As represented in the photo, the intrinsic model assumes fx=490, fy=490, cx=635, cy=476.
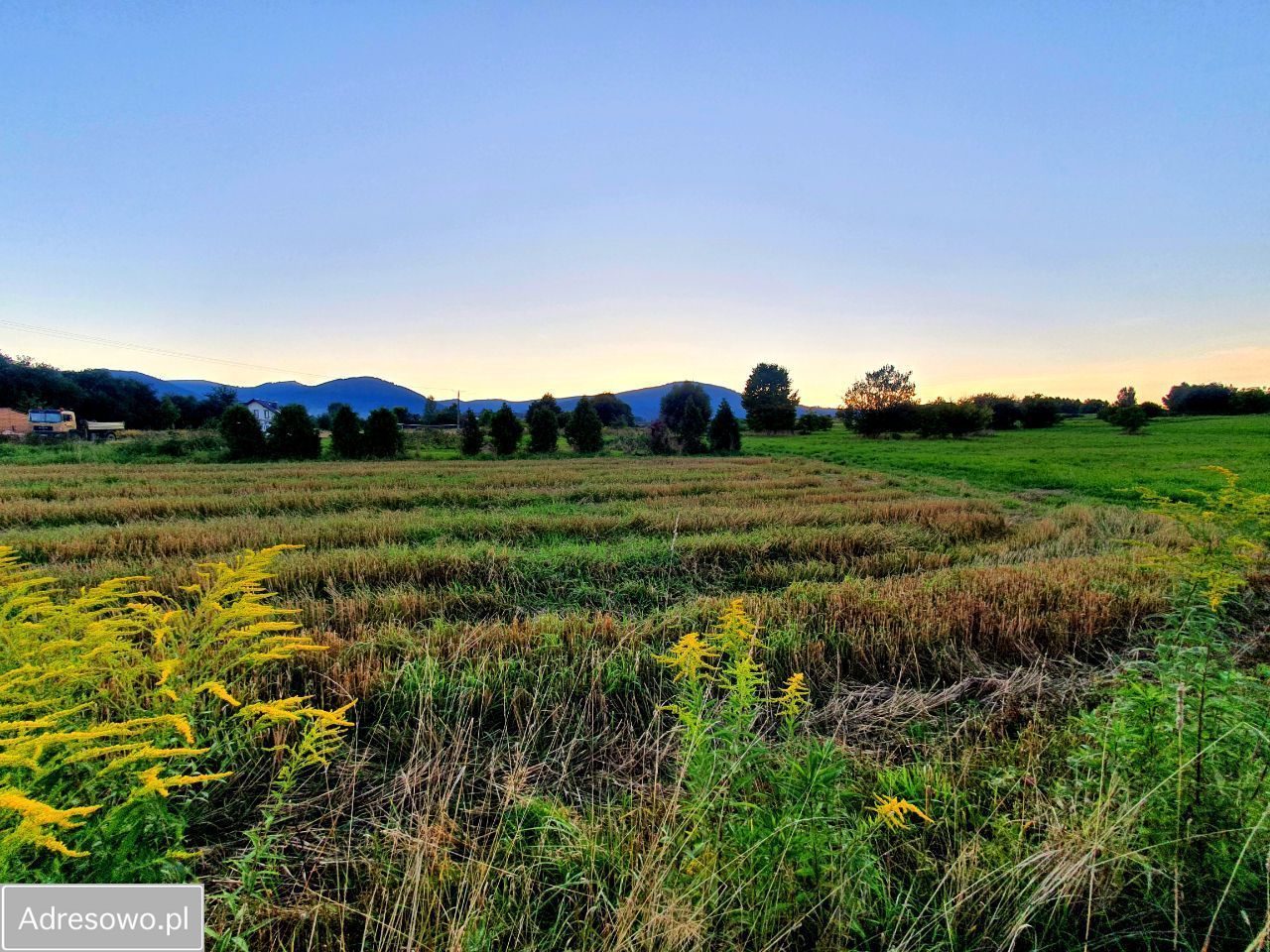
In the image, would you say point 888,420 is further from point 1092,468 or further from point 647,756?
point 647,756

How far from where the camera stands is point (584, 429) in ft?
125

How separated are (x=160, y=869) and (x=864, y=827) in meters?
2.62

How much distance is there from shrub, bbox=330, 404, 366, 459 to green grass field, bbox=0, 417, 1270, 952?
86.3ft

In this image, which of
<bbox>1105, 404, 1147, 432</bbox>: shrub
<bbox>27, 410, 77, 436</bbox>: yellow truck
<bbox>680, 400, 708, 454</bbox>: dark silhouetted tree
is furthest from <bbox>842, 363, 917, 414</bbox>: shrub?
<bbox>27, 410, 77, 436</bbox>: yellow truck

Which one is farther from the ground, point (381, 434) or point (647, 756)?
point (381, 434)

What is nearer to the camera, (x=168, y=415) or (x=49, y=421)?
(x=49, y=421)

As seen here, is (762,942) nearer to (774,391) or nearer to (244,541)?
(244,541)

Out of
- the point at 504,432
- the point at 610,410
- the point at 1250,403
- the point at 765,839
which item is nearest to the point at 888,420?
the point at 610,410

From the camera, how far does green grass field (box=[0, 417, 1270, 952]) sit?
5.92 feet

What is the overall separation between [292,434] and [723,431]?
1227 inches

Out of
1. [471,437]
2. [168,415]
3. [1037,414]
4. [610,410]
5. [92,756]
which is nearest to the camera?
[92,756]

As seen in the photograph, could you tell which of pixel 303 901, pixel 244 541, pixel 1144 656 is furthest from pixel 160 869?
pixel 244 541

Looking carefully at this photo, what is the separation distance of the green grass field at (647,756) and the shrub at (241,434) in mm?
27261

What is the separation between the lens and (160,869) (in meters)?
1.67
